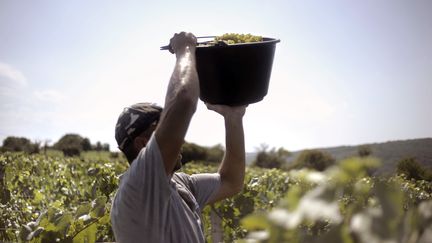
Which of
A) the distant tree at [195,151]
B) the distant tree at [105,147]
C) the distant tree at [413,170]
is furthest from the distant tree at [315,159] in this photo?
the distant tree at [413,170]

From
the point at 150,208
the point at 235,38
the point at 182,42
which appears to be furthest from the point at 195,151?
the point at 150,208

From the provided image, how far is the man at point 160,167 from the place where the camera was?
1.43m

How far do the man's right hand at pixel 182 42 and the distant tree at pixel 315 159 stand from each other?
38.8 meters

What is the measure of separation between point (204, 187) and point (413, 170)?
7.72m

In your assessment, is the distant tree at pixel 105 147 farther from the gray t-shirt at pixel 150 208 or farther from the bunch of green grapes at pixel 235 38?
the gray t-shirt at pixel 150 208

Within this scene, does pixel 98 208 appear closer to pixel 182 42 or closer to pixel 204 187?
pixel 204 187

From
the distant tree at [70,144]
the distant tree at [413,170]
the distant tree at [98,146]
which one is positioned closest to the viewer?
the distant tree at [413,170]

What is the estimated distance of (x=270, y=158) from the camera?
4456cm

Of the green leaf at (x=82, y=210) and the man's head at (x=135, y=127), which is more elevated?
the man's head at (x=135, y=127)

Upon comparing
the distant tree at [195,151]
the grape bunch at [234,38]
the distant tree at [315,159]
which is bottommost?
the distant tree at [315,159]

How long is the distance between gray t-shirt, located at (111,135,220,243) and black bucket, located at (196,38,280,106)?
0.54 m

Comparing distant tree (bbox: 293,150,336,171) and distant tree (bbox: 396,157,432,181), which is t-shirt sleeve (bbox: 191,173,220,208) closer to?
distant tree (bbox: 396,157,432,181)

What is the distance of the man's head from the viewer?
1.81m

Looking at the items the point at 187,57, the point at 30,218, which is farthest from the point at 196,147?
the point at 187,57
